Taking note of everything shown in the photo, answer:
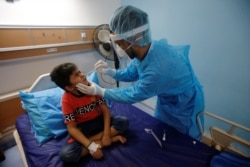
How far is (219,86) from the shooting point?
1.65m

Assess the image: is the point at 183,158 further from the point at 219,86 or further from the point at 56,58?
the point at 56,58

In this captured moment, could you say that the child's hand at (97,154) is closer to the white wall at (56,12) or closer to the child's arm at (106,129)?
the child's arm at (106,129)

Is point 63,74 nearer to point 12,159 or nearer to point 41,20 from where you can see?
point 41,20

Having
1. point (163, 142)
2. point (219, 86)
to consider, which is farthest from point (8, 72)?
point (219, 86)

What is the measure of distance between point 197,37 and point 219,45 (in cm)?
26

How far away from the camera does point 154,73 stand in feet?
3.20

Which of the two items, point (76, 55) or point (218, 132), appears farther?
point (76, 55)

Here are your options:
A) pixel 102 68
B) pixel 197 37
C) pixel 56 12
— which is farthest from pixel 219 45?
pixel 56 12

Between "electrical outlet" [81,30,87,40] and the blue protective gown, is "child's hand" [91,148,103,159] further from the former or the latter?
"electrical outlet" [81,30,87,40]

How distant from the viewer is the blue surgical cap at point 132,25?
1.00 metres

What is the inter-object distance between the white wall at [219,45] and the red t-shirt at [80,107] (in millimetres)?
1233

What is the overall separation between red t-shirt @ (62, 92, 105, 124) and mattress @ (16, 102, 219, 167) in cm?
25

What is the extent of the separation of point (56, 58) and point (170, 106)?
1674 millimetres

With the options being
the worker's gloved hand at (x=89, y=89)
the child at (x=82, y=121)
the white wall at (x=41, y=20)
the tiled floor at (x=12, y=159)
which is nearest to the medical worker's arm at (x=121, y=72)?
the child at (x=82, y=121)
